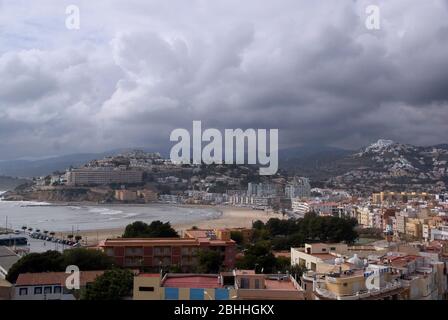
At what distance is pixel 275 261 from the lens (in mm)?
6453

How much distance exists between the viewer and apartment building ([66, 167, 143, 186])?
33.0 metres

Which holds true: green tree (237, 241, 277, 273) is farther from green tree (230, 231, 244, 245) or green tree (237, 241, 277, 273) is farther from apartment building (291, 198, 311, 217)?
apartment building (291, 198, 311, 217)

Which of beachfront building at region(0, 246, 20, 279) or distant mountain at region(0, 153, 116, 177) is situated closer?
beachfront building at region(0, 246, 20, 279)

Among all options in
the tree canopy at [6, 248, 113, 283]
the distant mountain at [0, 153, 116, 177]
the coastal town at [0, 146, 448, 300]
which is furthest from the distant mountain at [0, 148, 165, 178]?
the tree canopy at [6, 248, 113, 283]

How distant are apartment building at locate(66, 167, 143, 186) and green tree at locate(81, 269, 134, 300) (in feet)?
95.2

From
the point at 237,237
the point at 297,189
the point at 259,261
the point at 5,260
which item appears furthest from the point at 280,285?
the point at 297,189

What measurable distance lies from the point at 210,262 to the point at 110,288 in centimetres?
234

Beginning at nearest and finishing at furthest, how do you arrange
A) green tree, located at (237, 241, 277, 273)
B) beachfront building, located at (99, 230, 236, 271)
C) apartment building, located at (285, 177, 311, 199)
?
green tree, located at (237, 241, 277, 273) → beachfront building, located at (99, 230, 236, 271) → apartment building, located at (285, 177, 311, 199)

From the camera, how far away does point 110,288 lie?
14.3 feet

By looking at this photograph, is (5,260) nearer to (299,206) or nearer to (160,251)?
(160,251)

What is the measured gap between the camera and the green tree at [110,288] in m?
4.34
